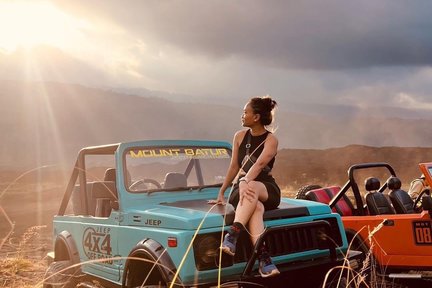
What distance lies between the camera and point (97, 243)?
21.1ft

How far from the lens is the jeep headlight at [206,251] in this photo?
489 cm

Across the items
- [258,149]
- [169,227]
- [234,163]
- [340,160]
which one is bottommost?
[340,160]

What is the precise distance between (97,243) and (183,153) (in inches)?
57.1

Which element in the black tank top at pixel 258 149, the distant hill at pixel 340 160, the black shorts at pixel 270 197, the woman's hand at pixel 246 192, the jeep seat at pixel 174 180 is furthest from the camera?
the distant hill at pixel 340 160

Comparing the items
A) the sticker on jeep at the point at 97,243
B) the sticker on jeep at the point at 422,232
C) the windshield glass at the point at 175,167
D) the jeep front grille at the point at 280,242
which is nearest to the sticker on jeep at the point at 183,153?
the windshield glass at the point at 175,167

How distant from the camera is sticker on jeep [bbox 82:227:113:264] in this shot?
613 cm

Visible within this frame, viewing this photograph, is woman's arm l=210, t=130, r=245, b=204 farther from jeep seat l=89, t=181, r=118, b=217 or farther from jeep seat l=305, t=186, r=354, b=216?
jeep seat l=305, t=186, r=354, b=216

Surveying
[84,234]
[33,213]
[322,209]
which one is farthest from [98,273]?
[33,213]

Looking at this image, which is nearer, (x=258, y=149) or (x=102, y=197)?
(x=258, y=149)

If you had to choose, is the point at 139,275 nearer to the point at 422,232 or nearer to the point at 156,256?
the point at 156,256

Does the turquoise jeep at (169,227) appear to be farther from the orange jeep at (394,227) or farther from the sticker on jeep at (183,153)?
the orange jeep at (394,227)

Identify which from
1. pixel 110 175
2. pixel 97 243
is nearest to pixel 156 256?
pixel 97 243

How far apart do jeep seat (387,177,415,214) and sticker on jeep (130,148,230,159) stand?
237cm

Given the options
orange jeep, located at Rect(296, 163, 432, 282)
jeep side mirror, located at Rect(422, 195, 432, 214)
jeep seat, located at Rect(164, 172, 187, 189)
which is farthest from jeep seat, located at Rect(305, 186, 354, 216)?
jeep seat, located at Rect(164, 172, 187, 189)
